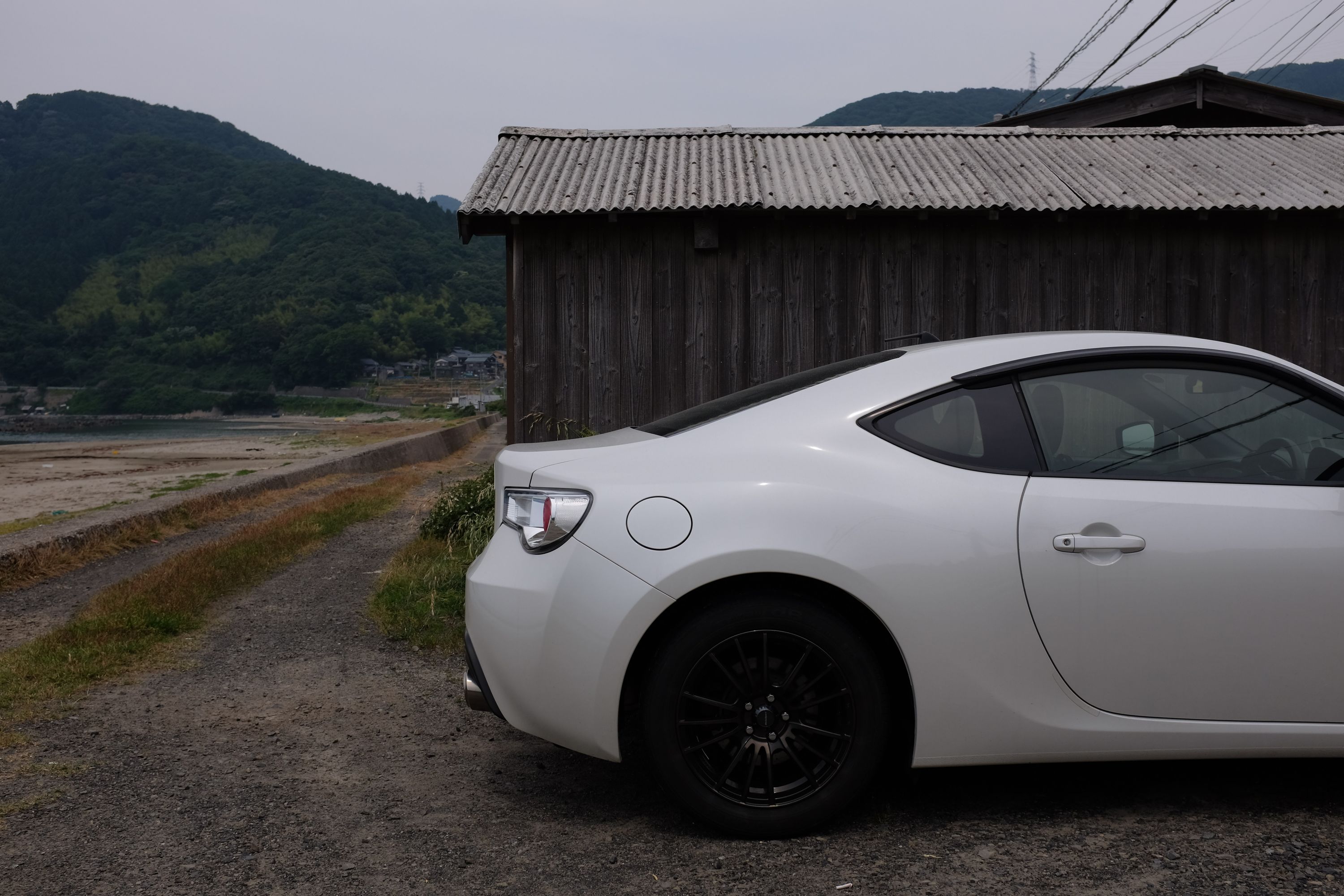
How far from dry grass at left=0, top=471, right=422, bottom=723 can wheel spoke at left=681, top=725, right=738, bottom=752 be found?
9.57ft

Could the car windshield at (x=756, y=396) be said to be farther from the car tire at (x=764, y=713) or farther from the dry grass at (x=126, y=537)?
the dry grass at (x=126, y=537)

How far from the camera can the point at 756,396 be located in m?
3.21

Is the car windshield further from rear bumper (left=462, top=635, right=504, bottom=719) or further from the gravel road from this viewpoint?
the gravel road

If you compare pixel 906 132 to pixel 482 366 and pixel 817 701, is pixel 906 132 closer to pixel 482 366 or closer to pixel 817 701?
pixel 817 701

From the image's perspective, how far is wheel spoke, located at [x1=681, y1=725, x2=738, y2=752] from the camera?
2674mm

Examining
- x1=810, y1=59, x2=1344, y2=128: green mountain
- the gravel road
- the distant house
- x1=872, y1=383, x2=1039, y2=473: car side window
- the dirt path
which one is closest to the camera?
the gravel road

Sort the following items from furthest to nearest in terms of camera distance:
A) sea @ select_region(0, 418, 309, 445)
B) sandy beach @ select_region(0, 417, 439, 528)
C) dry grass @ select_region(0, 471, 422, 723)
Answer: sea @ select_region(0, 418, 309, 445) < sandy beach @ select_region(0, 417, 439, 528) < dry grass @ select_region(0, 471, 422, 723)

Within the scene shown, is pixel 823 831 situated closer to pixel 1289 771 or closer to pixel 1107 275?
pixel 1289 771

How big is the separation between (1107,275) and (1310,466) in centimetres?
572

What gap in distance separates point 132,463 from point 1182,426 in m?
31.6

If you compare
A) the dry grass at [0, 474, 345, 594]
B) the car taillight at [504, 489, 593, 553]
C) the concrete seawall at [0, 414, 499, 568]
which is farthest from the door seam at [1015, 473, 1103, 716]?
the concrete seawall at [0, 414, 499, 568]

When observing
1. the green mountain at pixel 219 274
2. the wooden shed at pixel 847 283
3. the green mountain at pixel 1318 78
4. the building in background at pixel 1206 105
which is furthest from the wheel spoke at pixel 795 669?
the green mountain at pixel 1318 78

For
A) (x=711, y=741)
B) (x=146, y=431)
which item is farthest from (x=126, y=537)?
(x=146, y=431)

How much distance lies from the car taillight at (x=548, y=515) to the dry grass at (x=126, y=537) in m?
5.57
